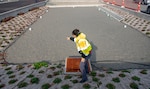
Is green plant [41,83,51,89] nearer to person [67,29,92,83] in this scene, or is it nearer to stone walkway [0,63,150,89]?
stone walkway [0,63,150,89]

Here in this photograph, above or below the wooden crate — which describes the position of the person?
above

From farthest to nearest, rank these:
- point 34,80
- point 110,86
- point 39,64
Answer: point 39,64 < point 34,80 < point 110,86

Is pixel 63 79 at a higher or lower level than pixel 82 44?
lower

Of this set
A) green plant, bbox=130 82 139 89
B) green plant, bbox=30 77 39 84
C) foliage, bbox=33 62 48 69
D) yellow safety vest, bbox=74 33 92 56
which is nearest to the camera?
yellow safety vest, bbox=74 33 92 56

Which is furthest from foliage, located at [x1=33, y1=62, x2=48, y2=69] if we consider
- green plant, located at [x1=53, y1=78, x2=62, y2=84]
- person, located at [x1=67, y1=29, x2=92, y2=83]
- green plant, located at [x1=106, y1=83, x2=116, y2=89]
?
green plant, located at [x1=106, y1=83, x2=116, y2=89]

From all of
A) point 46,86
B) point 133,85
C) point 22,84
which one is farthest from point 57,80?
point 133,85

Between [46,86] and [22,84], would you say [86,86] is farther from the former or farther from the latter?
[22,84]

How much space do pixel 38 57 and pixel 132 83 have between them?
4.46 metres

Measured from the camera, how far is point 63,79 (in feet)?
18.7

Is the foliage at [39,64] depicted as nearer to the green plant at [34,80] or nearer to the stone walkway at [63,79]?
the stone walkway at [63,79]

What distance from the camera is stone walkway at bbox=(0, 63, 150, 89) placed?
5.30 metres

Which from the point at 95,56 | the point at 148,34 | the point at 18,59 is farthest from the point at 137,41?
the point at 18,59

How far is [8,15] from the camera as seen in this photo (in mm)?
15117

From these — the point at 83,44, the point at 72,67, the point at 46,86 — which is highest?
the point at 83,44
